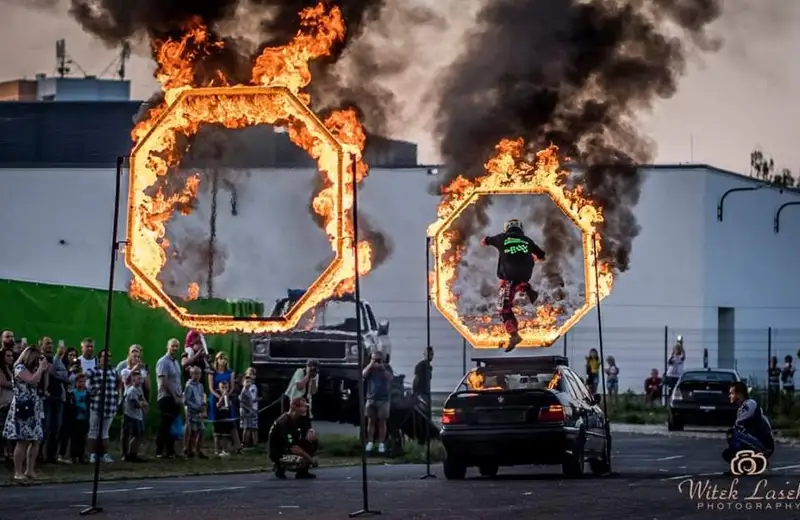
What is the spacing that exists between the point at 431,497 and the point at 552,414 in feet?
9.92

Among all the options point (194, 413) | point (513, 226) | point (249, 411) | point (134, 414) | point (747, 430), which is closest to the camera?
point (747, 430)

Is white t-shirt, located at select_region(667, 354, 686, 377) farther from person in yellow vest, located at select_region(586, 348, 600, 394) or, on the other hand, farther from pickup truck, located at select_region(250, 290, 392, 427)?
pickup truck, located at select_region(250, 290, 392, 427)

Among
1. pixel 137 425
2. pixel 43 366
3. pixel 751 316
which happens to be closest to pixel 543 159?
pixel 137 425

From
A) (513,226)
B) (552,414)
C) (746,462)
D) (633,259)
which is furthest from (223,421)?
(633,259)

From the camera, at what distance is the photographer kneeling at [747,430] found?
69.4ft

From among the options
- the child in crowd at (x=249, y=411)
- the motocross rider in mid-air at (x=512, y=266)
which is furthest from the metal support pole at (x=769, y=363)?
the child in crowd at (x=249, y=411)

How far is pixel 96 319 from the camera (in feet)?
87.6

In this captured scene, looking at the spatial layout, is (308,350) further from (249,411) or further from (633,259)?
(633,259)

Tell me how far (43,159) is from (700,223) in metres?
20.8

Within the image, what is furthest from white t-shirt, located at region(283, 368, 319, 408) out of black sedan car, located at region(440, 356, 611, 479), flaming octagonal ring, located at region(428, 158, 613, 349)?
flaming octagonal ring, located at region(428, 158, 613, 349)

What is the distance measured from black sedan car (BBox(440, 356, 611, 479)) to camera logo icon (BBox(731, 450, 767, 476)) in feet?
5.90

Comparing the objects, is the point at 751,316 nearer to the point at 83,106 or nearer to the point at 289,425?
the point at 83,106

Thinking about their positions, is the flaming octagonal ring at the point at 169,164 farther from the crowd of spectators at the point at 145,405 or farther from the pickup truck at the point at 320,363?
the crowd of spectators at the point at 145,405

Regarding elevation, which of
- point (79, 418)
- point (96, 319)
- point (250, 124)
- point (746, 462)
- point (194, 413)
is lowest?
point (746, 462)
